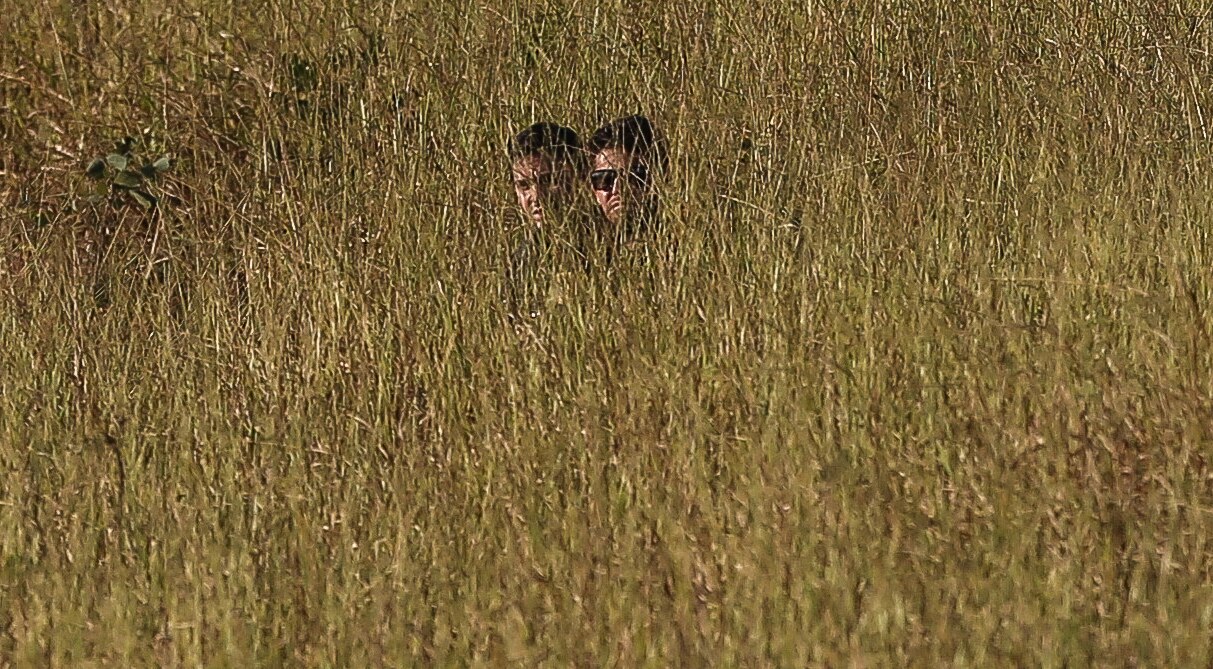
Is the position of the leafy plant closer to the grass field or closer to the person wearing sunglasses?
the grass field

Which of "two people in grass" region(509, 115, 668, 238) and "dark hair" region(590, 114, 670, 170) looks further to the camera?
"dark hair" region(590, 114, 670, 170)

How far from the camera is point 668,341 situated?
385 cm

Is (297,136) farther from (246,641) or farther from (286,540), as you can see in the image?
(246,641)

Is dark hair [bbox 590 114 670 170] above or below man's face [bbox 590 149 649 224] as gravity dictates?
above

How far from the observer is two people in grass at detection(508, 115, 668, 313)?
4.37m

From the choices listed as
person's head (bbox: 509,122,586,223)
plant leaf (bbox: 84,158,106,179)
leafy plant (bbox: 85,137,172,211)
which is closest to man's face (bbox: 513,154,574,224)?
person's head (bbox: 509,122,586,223)

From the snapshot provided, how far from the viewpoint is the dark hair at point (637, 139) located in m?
4.65

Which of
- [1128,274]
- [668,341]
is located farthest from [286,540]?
[1128,274]

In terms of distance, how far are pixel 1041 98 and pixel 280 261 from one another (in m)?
1.98

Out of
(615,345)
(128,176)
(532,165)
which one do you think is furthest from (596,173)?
(128,176)

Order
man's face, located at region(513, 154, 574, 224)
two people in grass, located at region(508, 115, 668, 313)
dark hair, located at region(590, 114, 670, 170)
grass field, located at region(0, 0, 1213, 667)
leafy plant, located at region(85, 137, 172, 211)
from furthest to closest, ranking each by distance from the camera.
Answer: leafy plant, located at region(85, 137, 172, 211)
dark hair, located at region(590, 114, 670, 170)
man's face, located at region(513, 154, 574, 224)
two people in grass, located at region(508, 115, 668, 313)
grass field, located at region(0, 0, 1213, 667)

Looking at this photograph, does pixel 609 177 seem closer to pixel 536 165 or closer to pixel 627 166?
pixel 627 166

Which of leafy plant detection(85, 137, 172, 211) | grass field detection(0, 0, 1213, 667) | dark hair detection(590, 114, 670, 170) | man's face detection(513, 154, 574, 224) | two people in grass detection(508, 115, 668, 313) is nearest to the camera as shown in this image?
grass field detection(0, 0, 1213, 667)

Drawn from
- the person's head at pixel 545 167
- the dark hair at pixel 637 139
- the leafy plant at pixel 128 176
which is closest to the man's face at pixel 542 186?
the person's head at pixel 545 167
